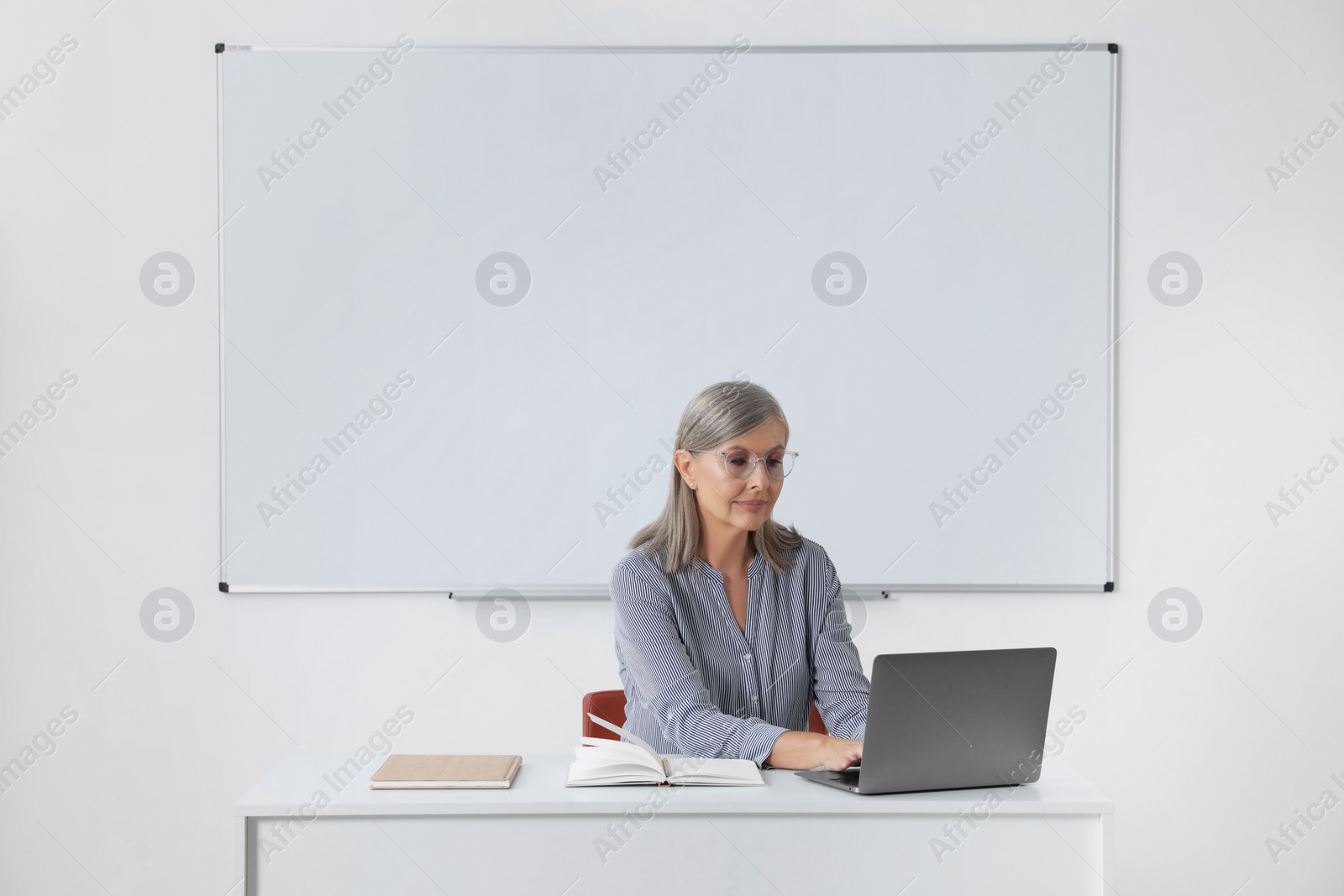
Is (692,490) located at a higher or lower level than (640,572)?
higher

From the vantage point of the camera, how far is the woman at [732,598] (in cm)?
197

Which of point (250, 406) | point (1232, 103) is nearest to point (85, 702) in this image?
point (250, 406)

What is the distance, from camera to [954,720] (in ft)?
4.87

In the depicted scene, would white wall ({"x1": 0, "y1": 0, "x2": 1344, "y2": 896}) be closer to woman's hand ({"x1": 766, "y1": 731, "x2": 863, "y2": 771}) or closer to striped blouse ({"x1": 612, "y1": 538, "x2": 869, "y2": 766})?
striped blouse ({"x1": 612, "y1": 538, "x2": 869, "y2": 766})

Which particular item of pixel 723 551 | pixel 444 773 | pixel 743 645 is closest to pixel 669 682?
pixel 743 645

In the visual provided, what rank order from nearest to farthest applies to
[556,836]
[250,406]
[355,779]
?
[556,836] → [355,779] → [250,406]

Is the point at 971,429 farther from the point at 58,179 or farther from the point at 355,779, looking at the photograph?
the point at 58,179

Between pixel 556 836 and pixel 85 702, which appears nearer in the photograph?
pixel 556 836

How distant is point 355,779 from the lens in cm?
157

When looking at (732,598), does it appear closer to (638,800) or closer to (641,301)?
(638,800)

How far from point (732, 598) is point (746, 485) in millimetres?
255

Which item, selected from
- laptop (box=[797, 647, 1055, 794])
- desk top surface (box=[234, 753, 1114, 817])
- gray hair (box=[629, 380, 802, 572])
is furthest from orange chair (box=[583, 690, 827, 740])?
laptop (box=[797, 647, 1055, 794])

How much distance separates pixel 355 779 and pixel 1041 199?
2572 millimetres

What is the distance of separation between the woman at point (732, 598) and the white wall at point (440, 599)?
104 centimetres
